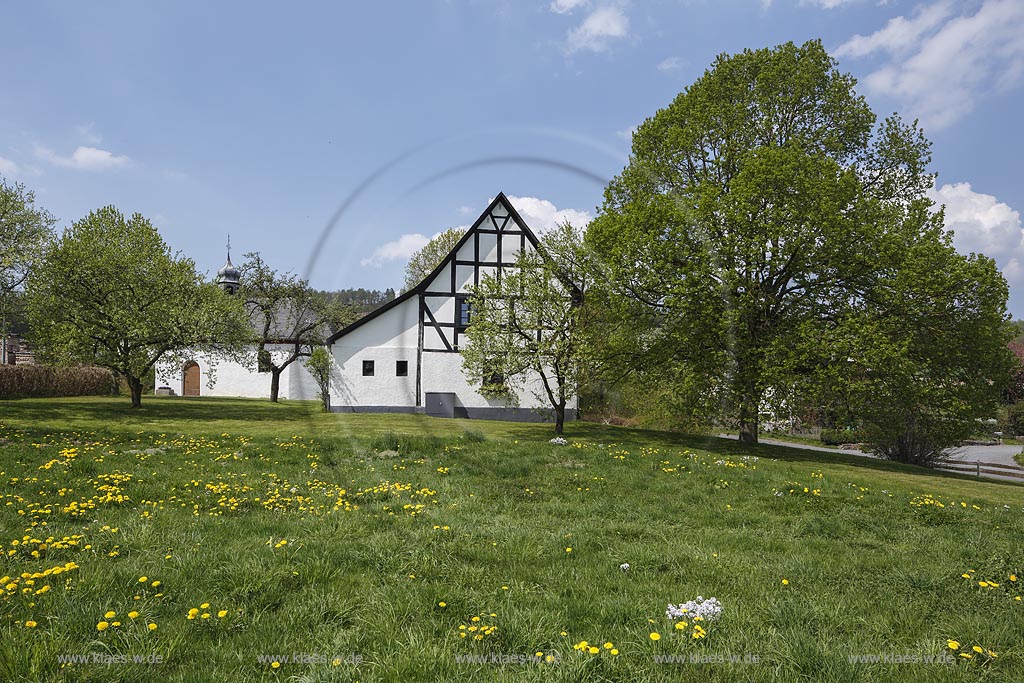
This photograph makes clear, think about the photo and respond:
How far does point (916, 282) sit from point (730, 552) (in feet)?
55.8

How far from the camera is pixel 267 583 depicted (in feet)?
19.5

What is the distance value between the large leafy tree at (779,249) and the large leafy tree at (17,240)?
27982 millimetres

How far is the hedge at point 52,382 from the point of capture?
38.7 m

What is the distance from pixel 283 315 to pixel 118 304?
2748 cm

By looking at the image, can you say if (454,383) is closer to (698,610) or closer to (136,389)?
(136,389)

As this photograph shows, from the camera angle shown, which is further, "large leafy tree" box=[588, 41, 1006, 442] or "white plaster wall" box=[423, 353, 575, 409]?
"white plaster wall" box=[423, 353, 575, 409]

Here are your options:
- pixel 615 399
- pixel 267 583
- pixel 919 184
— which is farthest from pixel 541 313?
pixel 267 583

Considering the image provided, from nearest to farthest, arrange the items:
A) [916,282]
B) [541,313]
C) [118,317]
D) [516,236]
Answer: [916,282] → [541,313] → [118,317] → [516,236]

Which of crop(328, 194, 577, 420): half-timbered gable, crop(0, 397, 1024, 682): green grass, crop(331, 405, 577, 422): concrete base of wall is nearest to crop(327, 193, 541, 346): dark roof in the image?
crop(328, 194, 577, 420): half-timbered gable

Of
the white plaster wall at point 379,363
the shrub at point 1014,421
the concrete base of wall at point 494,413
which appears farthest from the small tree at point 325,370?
the shrub at point 1014,421

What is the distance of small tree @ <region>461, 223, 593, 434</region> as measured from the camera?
2403 cm

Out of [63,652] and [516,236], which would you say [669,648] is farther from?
[516,236]

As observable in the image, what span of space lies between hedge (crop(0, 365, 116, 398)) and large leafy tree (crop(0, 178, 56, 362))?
9.03 m

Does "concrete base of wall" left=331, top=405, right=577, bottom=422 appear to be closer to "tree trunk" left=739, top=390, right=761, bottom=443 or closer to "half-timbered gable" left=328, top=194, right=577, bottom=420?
"half-timbered gable" left=328, top=194, right=577, bottom=420
